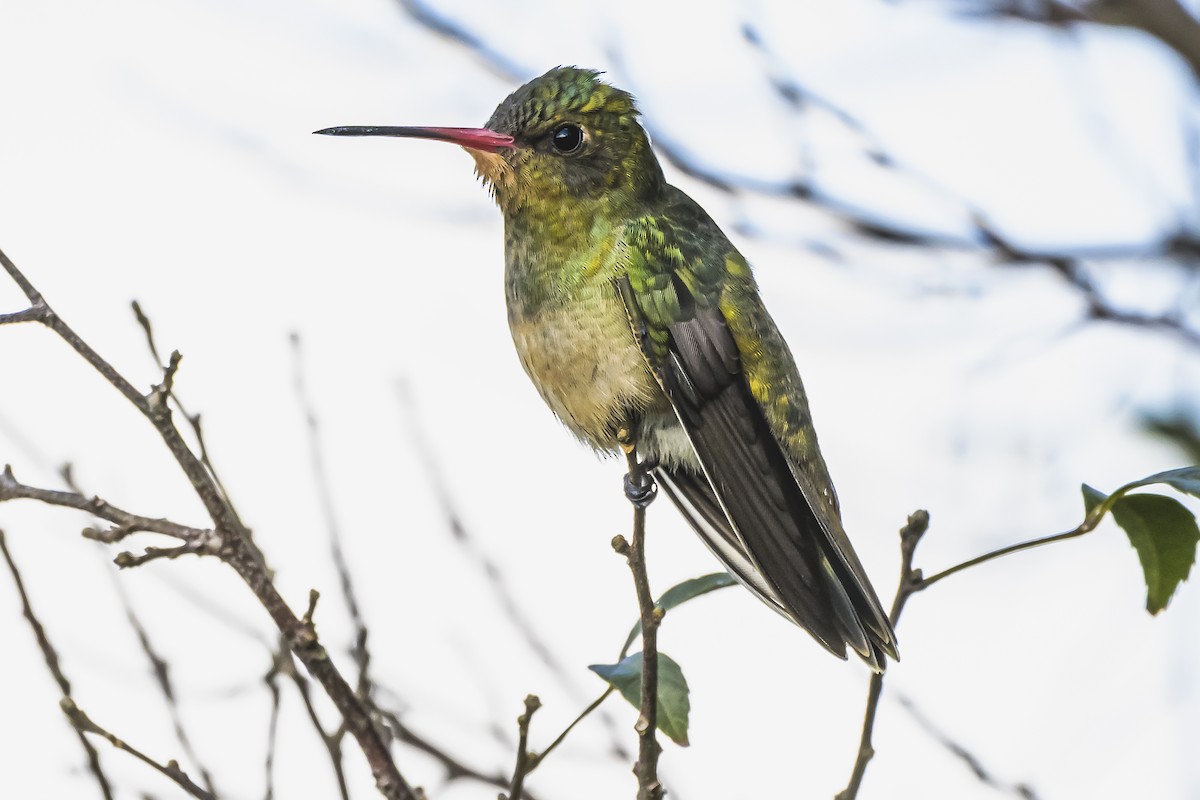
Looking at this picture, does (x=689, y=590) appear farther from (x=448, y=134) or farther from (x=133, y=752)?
(x=448, y=134)

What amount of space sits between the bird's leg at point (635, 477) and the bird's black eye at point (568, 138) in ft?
2.94

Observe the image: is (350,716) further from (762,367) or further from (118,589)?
(762,367)

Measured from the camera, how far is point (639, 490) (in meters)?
2.90

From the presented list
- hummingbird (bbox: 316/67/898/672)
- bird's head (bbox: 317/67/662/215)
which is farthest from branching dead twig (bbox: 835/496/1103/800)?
bird's head (bbox: 317/67/662/215)

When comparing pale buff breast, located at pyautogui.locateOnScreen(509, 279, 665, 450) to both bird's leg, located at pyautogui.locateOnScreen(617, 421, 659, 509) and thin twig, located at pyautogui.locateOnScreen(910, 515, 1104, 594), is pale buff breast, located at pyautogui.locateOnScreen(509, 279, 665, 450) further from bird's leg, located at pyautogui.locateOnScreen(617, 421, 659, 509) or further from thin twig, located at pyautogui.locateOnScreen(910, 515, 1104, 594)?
thin twig, located at pyautogui.locateOnScreen(910, 515, 1104, 594)

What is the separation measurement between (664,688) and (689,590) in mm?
328

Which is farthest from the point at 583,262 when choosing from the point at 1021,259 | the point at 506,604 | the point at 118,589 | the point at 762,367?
the point at 118,589

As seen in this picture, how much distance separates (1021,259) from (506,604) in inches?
68.3

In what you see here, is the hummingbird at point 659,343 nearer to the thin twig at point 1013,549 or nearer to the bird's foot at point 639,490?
the bird's foot at point 639,490

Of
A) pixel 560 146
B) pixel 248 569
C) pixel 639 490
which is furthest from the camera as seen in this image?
pixel 560 146

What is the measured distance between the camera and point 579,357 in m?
3.62

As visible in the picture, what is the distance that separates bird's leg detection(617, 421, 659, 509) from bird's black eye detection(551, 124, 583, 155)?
90 centimetres

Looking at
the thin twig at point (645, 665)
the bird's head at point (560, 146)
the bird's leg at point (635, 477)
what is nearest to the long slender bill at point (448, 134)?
the bird's head at point (560, 146)

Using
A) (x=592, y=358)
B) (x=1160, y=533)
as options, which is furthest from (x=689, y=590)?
(x=592, y=358)
